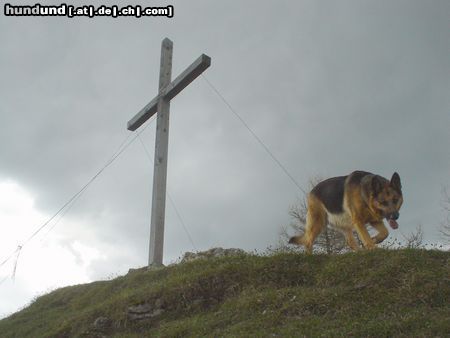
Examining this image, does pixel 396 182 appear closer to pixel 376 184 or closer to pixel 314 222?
pixel 376 184

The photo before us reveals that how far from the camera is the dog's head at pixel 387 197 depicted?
8.99 meters

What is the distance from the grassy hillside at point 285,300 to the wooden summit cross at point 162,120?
1.05m

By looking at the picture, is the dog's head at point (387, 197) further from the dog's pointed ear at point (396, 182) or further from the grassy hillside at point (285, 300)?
the grassy hillside at point (285, 300)

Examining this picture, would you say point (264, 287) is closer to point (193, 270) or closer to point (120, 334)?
point (193, 270)

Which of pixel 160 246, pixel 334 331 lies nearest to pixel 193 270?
pixel 160 246

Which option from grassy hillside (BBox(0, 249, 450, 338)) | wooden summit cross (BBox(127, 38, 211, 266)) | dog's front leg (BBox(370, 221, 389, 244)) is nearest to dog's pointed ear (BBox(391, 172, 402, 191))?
dog's front leg (BBox(370, 221, 389, 244))

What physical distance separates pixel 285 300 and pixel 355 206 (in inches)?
100.0

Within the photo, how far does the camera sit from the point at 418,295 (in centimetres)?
755

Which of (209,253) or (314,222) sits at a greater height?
(209,253)

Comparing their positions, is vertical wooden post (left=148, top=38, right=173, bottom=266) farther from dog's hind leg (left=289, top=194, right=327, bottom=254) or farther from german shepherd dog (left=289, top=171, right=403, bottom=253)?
dog's hind leg (left=289, top=194, right=327, bottom=254)

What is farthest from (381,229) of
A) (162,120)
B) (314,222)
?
(162,120)

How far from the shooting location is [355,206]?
31.4 feet

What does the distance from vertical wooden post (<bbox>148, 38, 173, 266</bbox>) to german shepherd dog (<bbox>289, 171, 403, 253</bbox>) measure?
395 cm

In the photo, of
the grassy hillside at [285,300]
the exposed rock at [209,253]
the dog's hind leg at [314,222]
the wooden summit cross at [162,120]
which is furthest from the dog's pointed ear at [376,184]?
the wooden summit cross at [162,120]
